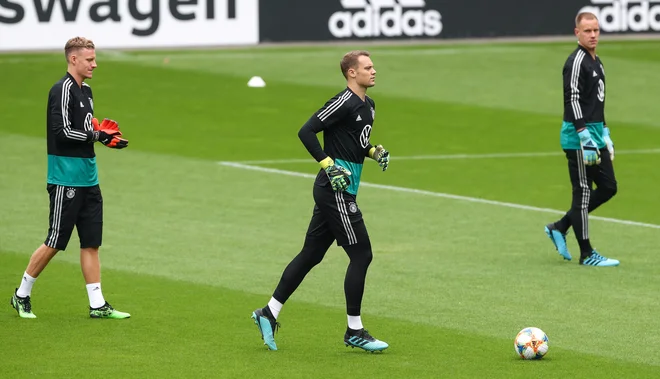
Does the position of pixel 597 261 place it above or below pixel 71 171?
below

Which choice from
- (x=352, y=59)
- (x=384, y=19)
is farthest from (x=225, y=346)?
(x=384, y=19)

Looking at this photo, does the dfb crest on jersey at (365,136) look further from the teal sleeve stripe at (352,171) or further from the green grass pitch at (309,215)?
→ the green grass pitch at (309,215)

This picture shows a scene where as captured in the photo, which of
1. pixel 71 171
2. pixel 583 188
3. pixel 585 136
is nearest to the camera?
Result: pixel 71 171

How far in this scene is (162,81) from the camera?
27.3m

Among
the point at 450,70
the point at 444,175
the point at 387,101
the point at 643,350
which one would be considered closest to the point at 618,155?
the point at 444,175

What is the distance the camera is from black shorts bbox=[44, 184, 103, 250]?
1156cm

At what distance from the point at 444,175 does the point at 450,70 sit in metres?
9.15

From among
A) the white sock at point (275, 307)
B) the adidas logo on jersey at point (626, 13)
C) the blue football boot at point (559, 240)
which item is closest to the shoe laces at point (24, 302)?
the white sock at point (275, 307)

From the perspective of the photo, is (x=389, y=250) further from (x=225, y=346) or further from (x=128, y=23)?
(x=128, y=23)

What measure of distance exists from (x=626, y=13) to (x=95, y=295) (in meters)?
21.5

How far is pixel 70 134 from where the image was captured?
11367 mm

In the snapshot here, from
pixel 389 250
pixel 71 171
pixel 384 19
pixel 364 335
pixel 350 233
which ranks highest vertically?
pixel 71 171

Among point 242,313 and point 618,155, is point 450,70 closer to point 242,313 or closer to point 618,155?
point 618,155

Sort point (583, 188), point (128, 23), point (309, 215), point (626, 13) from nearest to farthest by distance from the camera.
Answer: point (583, 188), point (309, 215), point (128, 23), point (626, 13)
